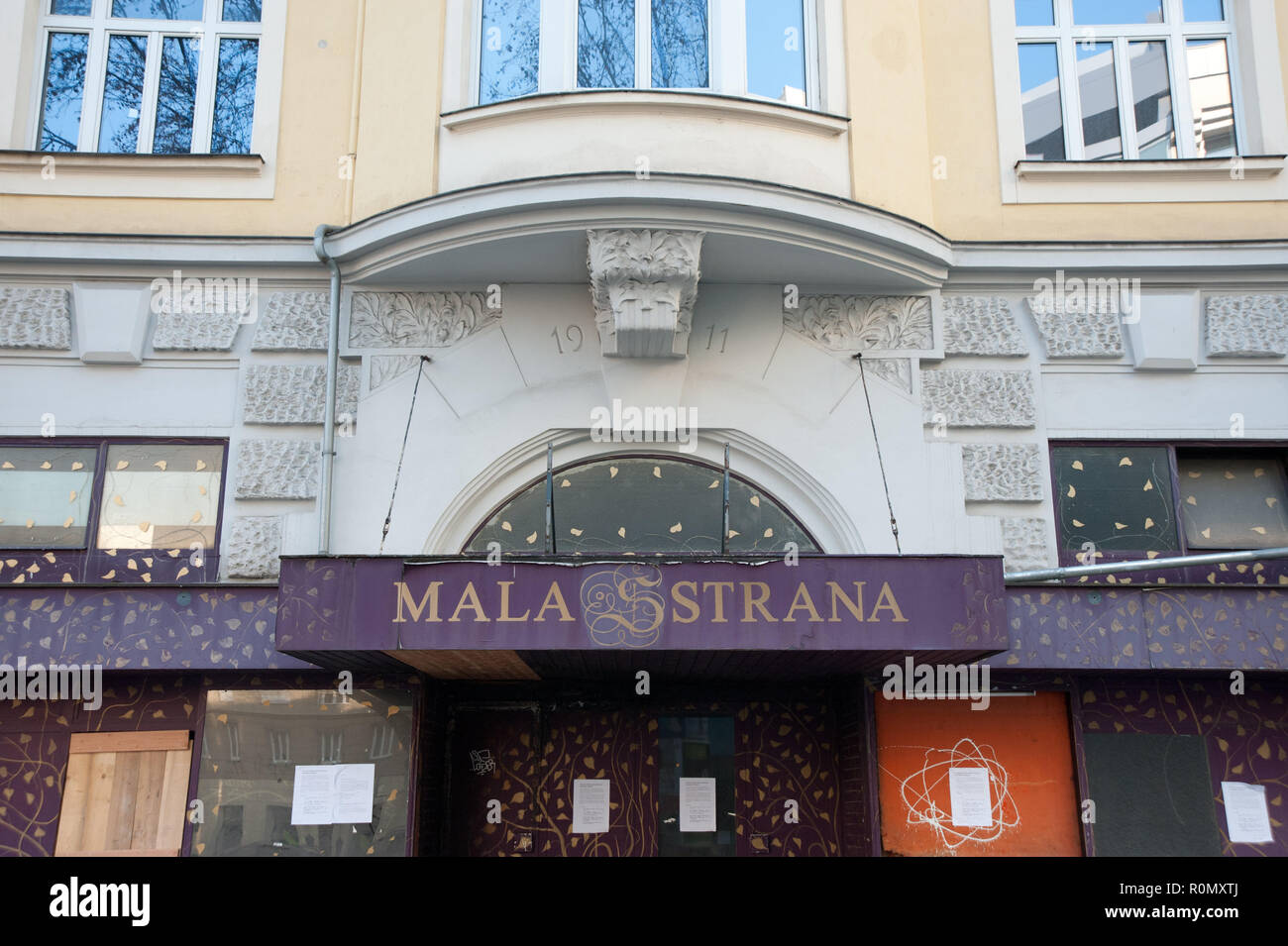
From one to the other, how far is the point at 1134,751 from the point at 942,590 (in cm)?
222

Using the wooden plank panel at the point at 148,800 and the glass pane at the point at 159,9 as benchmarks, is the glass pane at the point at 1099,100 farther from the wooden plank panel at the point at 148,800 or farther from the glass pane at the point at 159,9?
the wooden plank panel at the point at 148,800

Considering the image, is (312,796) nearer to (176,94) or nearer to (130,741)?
(130,741)

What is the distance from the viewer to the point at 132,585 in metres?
6.91

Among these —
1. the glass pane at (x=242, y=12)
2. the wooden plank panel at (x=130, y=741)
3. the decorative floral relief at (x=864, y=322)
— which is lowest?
the wooden plank panel at (x=130, y=741)

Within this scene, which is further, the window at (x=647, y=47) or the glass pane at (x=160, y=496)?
the window at (x=647, y=47)

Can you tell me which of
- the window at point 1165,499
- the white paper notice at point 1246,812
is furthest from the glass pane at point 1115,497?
the white paper notice at point 1246,812

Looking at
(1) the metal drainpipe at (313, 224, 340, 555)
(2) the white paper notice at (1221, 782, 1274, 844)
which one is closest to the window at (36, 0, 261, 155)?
(1) the metal drainpipe at (313, 224, 340, 555)

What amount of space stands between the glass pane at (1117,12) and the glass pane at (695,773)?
19.3ft

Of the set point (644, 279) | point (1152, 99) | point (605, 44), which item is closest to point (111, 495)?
point (644, 279)

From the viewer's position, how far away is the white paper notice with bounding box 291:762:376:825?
682 cm

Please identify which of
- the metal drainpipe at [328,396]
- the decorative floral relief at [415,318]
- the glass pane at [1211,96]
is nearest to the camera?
the metal drainpipe at [328,396]

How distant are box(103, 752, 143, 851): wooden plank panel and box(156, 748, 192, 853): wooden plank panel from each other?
7.2 inches

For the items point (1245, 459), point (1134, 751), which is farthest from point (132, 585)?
point (1245, 459)

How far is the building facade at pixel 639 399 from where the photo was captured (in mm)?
6922
